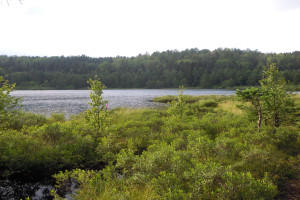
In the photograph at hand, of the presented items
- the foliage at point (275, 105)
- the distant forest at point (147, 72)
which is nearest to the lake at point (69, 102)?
the foliage at point (275, 105)

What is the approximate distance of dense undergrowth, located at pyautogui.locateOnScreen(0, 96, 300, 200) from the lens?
5.52 metres

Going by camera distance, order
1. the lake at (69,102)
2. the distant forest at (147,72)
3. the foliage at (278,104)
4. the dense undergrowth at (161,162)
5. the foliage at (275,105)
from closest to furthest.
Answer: the dense undergrowth at (161,162) < the foliage at (275,105) < the foliage at (278,104) < the lake at (69,102) < the distant forest at (147,72)

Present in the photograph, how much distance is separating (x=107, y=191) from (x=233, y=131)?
839 cm

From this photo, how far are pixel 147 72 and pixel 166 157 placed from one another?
177362mm

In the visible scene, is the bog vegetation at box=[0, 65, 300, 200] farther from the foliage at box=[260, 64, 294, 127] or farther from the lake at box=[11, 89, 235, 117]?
the lake at box=[11, 89, 235, 117]

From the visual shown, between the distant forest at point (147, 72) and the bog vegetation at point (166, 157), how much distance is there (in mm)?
135865

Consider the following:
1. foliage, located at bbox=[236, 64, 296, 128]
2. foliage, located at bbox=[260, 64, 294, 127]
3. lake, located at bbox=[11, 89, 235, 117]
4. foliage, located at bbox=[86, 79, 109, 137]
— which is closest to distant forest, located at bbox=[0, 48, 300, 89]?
lake, located at bbox=[11, 89, 235, 117]

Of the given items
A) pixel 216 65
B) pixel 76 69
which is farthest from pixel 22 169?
pixel 216 65

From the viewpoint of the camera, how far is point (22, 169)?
8.72m

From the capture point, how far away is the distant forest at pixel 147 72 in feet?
464

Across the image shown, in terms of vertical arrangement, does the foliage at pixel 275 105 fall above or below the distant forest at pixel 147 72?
below

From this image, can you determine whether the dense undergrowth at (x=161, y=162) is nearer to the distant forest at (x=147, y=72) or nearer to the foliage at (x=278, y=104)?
the foliage at (x=278, y=104)

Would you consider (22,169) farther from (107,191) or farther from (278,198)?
(278,198)

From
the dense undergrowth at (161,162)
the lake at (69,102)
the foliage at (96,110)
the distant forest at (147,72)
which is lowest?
the lake at (69,102)
